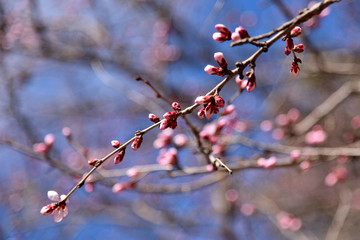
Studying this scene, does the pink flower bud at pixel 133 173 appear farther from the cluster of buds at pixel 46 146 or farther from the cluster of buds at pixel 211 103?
the cluster of buds at pixel 211 103

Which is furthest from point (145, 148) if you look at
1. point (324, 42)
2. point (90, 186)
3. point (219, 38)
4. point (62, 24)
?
point (219, 38)

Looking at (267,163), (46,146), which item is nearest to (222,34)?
(267,163)

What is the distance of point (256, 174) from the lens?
7.92 metres

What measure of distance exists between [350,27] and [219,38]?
573 centimetres

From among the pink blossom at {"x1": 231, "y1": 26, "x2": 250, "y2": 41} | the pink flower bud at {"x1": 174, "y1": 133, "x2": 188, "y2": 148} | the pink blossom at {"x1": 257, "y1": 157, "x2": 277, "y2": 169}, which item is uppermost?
the pink flower bud at {"x1": 174, "y1": 133, "x2": 188, "y2": 148}

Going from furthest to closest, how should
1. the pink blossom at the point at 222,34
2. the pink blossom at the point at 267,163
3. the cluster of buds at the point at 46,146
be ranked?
the cluster of buds at the point at 46,146 → the pink blossom at the point at 267,163 → the pink blossom at the point at 222,34

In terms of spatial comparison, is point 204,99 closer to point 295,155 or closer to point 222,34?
point 222,34

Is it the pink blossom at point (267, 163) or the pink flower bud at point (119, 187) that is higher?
the pink flower bud at point (119, 187)

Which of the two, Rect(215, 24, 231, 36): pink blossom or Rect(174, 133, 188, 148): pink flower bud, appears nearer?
Rect(215, 24, 231, 36): pink blossom

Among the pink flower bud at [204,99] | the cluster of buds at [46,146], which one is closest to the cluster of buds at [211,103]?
the pink flower bud at [204,99]

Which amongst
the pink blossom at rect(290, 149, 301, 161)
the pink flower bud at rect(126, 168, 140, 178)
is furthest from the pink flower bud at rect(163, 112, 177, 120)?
the pink blossom at rect(290, 149, 301, 161)

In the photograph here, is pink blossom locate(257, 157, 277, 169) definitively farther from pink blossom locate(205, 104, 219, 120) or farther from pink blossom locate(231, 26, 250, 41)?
pink blossom locate(231, 26, 250, 41)

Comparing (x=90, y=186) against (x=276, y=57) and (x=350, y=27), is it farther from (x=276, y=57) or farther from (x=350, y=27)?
(x=350, y=27)

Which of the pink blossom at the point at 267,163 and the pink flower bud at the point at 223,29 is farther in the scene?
the pink blossom at the point at 267,163
